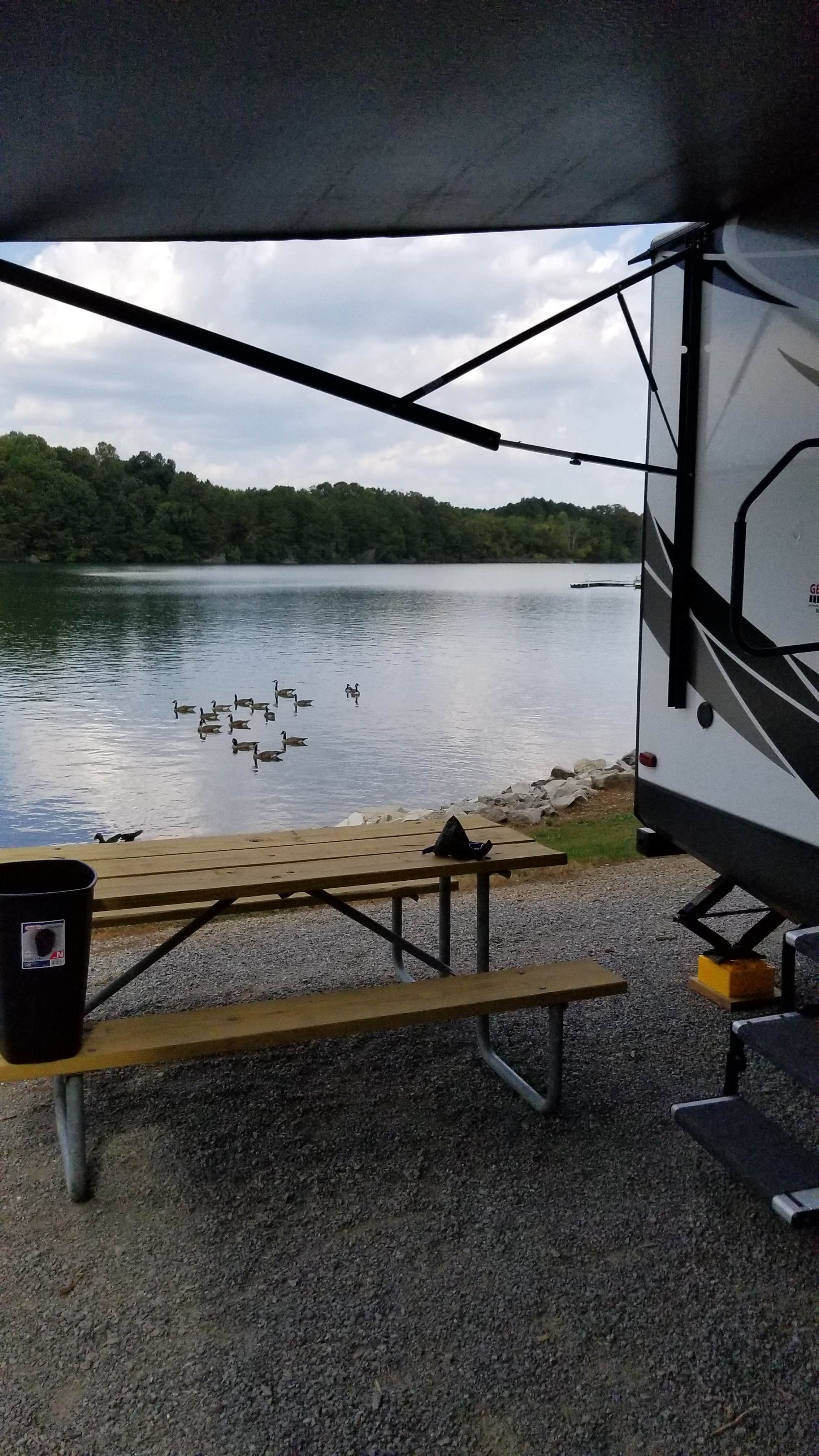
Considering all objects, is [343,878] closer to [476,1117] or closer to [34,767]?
[476,1117]

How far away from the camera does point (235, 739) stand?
1792 cm

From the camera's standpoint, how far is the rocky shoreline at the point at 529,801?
33.5ft

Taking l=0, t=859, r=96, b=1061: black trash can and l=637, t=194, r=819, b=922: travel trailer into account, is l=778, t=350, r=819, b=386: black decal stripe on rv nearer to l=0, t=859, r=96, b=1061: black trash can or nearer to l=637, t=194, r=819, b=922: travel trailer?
l=637, t=194, r=819, b=922: travel trailer

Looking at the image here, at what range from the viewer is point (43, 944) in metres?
2.64

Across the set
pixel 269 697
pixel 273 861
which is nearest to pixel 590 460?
pixel 273 861

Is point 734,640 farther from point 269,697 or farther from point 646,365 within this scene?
point 269,697

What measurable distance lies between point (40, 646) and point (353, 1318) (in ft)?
97.5

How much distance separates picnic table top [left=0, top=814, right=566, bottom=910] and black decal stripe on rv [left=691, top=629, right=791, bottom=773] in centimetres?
77

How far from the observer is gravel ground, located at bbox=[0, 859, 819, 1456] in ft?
6.95

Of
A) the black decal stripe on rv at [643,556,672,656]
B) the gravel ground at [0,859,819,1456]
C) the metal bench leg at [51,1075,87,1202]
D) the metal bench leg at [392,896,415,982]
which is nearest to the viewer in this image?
the gravel ground at [0,859,819,1456]

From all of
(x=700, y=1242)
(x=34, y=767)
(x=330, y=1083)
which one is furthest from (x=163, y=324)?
(x=34, y=767)

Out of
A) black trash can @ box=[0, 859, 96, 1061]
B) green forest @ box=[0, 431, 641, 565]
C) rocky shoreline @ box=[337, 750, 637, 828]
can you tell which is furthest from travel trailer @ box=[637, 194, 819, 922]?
green forest @ box=[0, 431, 641, 565]

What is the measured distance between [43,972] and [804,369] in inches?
111

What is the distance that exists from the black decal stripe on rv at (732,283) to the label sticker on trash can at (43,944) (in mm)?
2848
